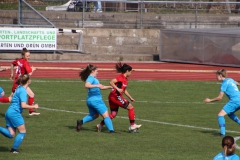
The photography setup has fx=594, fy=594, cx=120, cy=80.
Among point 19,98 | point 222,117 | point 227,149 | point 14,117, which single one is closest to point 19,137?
point 14,117

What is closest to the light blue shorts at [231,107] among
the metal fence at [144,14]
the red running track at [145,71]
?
the red running track at [145,71]

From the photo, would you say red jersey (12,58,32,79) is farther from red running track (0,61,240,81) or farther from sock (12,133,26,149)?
red running track (0,61,240,81)

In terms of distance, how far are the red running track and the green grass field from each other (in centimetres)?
288

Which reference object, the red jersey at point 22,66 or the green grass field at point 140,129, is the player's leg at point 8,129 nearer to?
the green grass field at point 140,129

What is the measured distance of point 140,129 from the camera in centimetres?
1500

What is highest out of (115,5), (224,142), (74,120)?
(115,5)

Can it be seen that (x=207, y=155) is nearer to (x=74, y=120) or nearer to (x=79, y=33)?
(x=74, y=120)

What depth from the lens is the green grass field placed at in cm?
1202

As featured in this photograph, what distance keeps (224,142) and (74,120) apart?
27.7ft

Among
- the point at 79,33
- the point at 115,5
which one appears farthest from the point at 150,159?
the point at 115,5

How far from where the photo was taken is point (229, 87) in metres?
13.7

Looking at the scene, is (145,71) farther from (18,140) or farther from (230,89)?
(18,140)

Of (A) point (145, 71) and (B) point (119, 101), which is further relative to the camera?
(A) point (145, 71)

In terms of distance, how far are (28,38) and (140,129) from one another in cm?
1766
